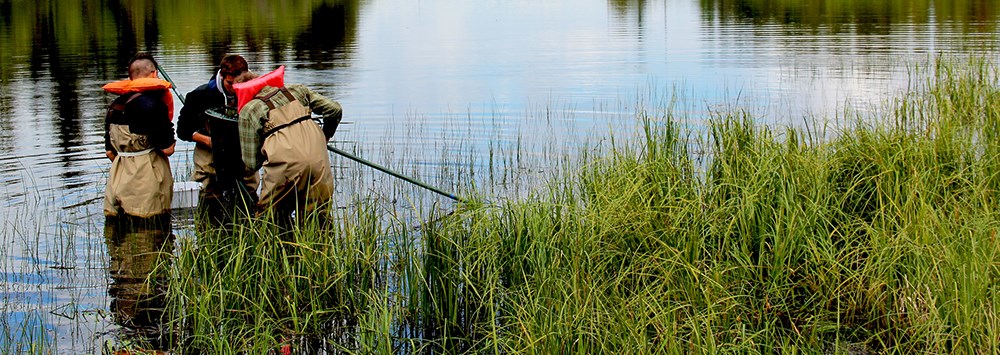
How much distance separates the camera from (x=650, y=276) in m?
6.39

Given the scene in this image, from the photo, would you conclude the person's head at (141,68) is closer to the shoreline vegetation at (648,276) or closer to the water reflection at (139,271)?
the water reflection at (139,271)

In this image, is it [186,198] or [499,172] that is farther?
[499,172]

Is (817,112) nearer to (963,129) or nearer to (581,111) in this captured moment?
(581,111)

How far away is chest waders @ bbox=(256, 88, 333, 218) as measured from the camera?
749 centimetres

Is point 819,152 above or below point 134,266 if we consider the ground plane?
above

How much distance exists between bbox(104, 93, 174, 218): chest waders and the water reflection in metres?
0.15

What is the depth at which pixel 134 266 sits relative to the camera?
319 inches

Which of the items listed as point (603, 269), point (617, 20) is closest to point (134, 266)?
point (603, 269)

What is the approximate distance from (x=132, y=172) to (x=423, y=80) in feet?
45.2

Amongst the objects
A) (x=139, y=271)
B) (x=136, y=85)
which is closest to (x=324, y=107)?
(x=136, y=85)

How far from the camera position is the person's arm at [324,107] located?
25.7ft

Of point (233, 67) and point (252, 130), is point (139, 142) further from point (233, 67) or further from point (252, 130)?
point (252, 130)

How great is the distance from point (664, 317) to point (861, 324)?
1469 mm

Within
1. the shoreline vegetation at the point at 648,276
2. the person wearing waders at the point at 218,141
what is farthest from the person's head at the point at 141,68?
the shoreline vegetation at the point at 648,276
